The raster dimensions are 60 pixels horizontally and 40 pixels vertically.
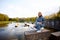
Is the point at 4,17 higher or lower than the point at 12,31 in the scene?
higher

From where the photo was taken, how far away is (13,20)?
2.67 metres

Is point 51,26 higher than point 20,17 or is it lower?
lower

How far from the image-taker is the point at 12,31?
8.73 feet

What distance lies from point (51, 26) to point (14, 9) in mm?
1068

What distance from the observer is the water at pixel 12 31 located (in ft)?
8.73

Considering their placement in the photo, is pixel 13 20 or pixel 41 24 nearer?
pixel 41 24

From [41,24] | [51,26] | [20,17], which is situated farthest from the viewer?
[51,26]

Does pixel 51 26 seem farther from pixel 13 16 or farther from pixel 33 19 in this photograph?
pixel 13 16

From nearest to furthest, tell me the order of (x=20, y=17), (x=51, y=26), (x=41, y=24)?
(x=41, y=24) < (x=20, y=17) < (x=51, y=26)

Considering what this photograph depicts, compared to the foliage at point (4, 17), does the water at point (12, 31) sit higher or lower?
lower

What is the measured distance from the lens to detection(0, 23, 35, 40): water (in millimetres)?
2660

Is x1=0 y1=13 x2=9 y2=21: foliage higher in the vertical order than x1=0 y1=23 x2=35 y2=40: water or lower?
higher

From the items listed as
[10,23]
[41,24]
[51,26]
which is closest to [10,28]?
[10,23]

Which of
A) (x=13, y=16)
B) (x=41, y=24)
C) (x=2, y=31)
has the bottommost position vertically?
(x=2, y=31)
